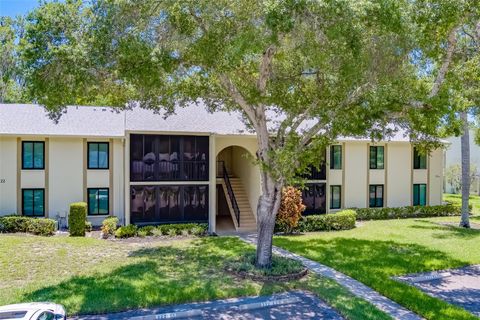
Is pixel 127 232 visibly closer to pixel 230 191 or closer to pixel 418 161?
pixel 230 191

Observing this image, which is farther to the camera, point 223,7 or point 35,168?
point 35,168

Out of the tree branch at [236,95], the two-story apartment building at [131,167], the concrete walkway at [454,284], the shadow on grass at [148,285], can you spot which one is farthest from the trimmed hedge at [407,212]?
the tree branch at [236,95]

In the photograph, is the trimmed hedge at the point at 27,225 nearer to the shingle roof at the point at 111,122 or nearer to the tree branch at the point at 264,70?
the shingle roof at the point at 111,122

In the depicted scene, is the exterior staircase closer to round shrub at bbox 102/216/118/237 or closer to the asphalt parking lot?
round shrub at bbox 102/216/118/237

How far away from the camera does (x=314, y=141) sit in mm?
12945

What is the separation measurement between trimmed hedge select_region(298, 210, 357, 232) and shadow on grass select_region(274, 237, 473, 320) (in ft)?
8.19

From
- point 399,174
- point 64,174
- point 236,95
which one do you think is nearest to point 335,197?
point 399,174

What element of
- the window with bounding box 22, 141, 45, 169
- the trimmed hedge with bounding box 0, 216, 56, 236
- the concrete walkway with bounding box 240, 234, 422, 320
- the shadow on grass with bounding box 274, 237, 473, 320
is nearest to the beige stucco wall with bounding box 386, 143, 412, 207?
the shadow on grass with bounding box 274, 237, 473, 320

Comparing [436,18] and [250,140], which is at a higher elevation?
[436,18]

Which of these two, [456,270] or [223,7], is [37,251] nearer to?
[223,7]

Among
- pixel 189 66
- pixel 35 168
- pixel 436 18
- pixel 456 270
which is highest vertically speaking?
pixel 436 18

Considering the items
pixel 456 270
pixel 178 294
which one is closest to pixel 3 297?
pixel 178 294

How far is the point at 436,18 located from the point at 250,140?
43.5 feet

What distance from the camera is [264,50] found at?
11023 millimetres
